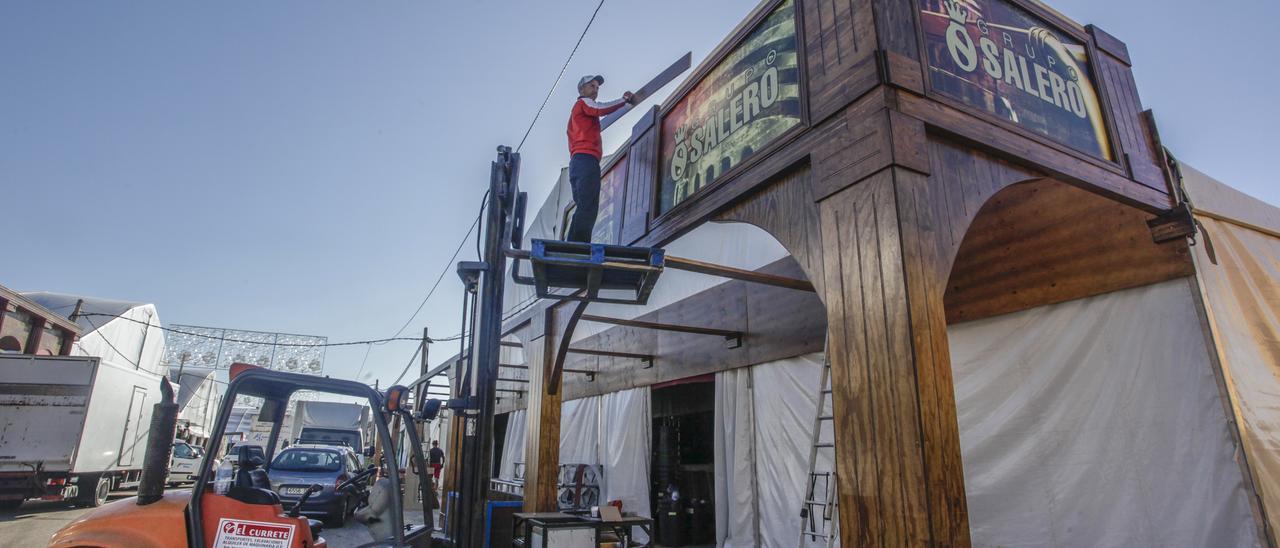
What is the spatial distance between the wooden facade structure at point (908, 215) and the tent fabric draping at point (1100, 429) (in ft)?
1.01

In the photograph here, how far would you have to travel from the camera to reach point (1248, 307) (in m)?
5.40

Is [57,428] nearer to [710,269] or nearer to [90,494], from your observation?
[90,494]

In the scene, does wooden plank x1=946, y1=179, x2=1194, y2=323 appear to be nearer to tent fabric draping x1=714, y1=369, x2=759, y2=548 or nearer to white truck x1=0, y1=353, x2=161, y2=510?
tent fabric draping x1=714, y1=369, x2=759, y2=548

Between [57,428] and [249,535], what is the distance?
12.7 meters

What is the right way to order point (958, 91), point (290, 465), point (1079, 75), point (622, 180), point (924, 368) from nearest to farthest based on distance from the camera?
point (924, 368) < point (958, 91) < point (1079, 75) < point (622, 180) < point (290, 465)

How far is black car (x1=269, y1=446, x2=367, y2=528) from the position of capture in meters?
12.2

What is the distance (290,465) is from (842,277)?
13.4m

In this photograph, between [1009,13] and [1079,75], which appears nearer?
[1009,13]

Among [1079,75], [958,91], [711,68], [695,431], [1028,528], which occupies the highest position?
[711,68]

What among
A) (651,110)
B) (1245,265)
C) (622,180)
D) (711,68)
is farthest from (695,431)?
(1245,265)

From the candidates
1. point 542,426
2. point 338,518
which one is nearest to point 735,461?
point 542,426

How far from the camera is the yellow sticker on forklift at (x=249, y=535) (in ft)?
12.8

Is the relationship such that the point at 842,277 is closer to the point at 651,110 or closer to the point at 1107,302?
the point at 1107,302

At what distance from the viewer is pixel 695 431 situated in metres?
11.5
